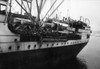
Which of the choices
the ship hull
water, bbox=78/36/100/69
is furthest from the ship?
water, bbox=78/36/100/69

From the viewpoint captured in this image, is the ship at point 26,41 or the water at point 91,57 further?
the water at point 91,57

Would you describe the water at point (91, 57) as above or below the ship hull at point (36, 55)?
below

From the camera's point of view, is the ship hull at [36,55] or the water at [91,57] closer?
the ship hull at [36,55]

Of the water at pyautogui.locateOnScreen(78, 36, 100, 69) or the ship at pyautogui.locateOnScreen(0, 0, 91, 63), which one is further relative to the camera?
the water at pyautogui.locateOnScreen(78, 36, 100, 69)

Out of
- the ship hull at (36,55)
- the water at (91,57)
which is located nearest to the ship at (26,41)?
the ship hull at (36,55)

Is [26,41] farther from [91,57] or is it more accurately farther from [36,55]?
[91,57]

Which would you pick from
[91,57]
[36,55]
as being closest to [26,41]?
[36,55]

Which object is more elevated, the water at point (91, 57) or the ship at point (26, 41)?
the ship at point (26, 41)

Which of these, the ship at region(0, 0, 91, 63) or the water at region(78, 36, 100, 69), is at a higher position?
the ship at region(0, 0, 91, 63)

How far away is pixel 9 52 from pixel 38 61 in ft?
15.0

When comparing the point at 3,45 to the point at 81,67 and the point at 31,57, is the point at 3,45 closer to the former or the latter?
the point at 31,57

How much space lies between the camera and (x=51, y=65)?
18688mm

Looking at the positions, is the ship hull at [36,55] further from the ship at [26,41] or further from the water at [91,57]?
the water at [91,57]

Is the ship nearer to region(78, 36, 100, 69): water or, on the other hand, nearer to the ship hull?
the ship hull
